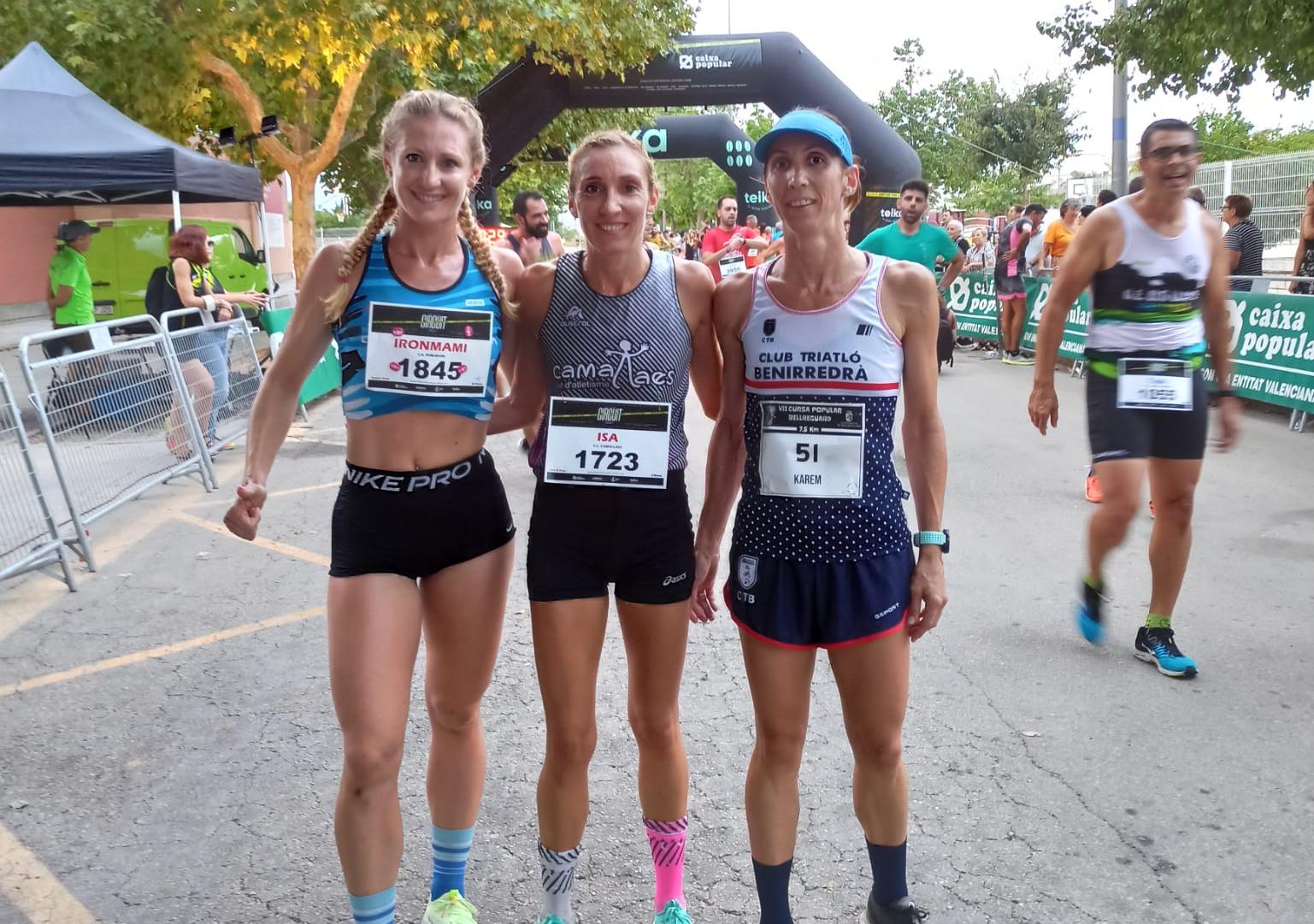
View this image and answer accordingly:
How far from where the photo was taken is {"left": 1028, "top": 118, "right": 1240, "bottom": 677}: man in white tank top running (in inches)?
172

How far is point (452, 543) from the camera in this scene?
2.71 meters

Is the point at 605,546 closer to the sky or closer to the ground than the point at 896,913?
closer to the sky

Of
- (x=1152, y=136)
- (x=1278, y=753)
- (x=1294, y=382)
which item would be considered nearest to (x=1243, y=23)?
(x=1294, y=382)

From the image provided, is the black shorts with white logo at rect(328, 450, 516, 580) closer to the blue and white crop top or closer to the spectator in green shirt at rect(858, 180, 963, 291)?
the blue and white crop top

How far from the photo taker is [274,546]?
22.2ft

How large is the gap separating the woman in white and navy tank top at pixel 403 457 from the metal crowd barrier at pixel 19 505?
3783 millimetres

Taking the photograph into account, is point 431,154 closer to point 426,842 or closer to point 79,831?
point 426,842

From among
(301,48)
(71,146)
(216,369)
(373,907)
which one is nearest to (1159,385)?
(373,907)

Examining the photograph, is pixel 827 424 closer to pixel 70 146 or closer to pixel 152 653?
pixel 152 653

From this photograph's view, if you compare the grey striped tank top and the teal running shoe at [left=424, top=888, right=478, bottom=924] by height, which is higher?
the grey striped tank top

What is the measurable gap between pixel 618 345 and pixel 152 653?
3.34 m

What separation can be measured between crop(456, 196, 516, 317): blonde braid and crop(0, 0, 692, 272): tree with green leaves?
12.6 meters

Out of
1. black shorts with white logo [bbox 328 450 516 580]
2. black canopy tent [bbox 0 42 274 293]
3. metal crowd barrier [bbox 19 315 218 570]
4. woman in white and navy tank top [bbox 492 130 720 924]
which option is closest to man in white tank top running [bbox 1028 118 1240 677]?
woman in white and navy tank top [bbox 492 130 720 924]

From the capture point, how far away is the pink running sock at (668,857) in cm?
285
